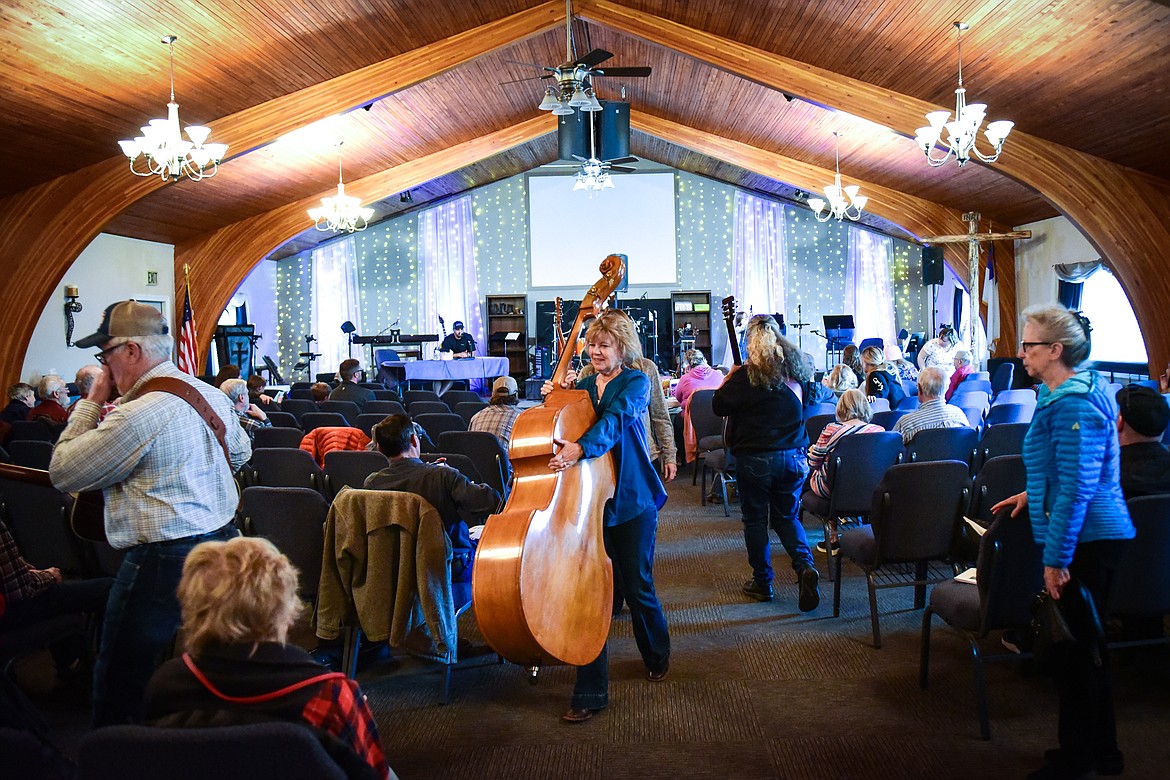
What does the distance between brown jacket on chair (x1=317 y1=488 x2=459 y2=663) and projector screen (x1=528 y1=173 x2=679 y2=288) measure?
1622 centimetres

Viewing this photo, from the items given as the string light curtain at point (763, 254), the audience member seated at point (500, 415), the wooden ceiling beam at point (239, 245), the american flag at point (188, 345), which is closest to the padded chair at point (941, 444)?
the audience member seated at point (500, 415)

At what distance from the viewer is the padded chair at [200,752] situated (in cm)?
140

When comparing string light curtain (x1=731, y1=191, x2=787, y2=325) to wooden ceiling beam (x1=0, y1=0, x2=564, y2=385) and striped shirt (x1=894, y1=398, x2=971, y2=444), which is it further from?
striped shirt (x1=894, y1=398, x2=971, y2=444)

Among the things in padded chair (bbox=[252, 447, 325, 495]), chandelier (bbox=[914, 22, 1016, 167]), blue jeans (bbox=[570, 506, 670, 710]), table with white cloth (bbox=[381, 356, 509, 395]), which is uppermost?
chandelier (bbox=[914, 22, 1016, 167])

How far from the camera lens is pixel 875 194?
14.6 m

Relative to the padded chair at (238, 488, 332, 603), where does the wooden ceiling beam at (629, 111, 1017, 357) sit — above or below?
above

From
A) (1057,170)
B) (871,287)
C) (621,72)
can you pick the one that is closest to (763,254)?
(871,287)

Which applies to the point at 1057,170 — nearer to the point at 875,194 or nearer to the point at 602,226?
the point at 875,194

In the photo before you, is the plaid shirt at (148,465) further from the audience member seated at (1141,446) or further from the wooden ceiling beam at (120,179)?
the wooden ceiling beam at (120,179)

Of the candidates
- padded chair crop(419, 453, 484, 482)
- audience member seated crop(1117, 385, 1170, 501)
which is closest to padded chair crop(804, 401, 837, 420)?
padded chair crop(419, 453, 484, 482)

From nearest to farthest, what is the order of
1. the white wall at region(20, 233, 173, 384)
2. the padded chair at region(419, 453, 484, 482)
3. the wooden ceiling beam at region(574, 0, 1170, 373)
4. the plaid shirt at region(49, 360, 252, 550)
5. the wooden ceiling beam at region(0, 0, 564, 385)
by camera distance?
the plaid shirt at region(49, 360, 252, 550), the padded chair at region(419, 453, 484, 482), the wooden ceiling beam at region(574, 0, 1170, 373), the wooden ceiling beam at region(0, 0, 564, 385), the white wall at region(20, 233, 173, 384)

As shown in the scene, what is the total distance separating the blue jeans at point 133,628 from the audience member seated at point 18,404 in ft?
17.8

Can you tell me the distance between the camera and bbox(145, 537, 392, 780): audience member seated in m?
1.62

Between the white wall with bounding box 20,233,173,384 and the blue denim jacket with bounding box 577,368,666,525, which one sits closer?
the blue denim jacket with bounding box 577,368,666,525
